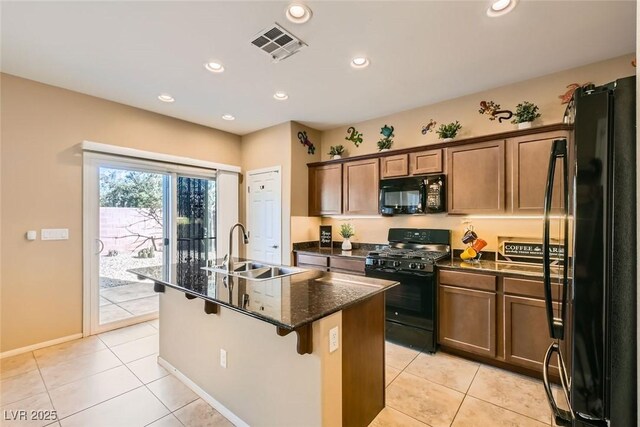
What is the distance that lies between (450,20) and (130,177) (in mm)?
3985

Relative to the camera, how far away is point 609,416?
2.79 ft

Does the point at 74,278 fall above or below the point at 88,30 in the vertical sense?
below

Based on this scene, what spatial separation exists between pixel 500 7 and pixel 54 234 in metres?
4.61

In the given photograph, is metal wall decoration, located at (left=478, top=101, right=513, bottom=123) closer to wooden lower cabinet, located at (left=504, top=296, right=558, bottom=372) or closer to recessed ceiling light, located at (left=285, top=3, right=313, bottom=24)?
wooden lower cabinet, located at (left=504, top=296, right=558, bottom=372)

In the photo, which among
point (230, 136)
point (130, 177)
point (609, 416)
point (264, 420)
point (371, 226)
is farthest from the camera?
point (230, 136)

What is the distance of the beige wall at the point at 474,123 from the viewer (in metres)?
2.74

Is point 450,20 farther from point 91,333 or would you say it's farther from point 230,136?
point 91,333

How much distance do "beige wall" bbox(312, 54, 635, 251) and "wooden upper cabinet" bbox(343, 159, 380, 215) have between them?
1.10ft

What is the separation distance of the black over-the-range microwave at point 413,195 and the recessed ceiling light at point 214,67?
227cm

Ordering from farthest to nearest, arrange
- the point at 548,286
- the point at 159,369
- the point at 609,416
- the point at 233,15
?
the point at 159,369 → the point at 233,15 → the point at 548,286 → the point at 609,416

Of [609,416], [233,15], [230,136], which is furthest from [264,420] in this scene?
[230,136]

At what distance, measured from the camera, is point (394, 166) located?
145 inches

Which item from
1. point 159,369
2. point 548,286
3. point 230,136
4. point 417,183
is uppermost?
point 230,136

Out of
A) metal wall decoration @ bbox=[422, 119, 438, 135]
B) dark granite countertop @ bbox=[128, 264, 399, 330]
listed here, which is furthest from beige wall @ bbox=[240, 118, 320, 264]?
dark granite countertop @ bbox=[128, 264, 399, 330]
